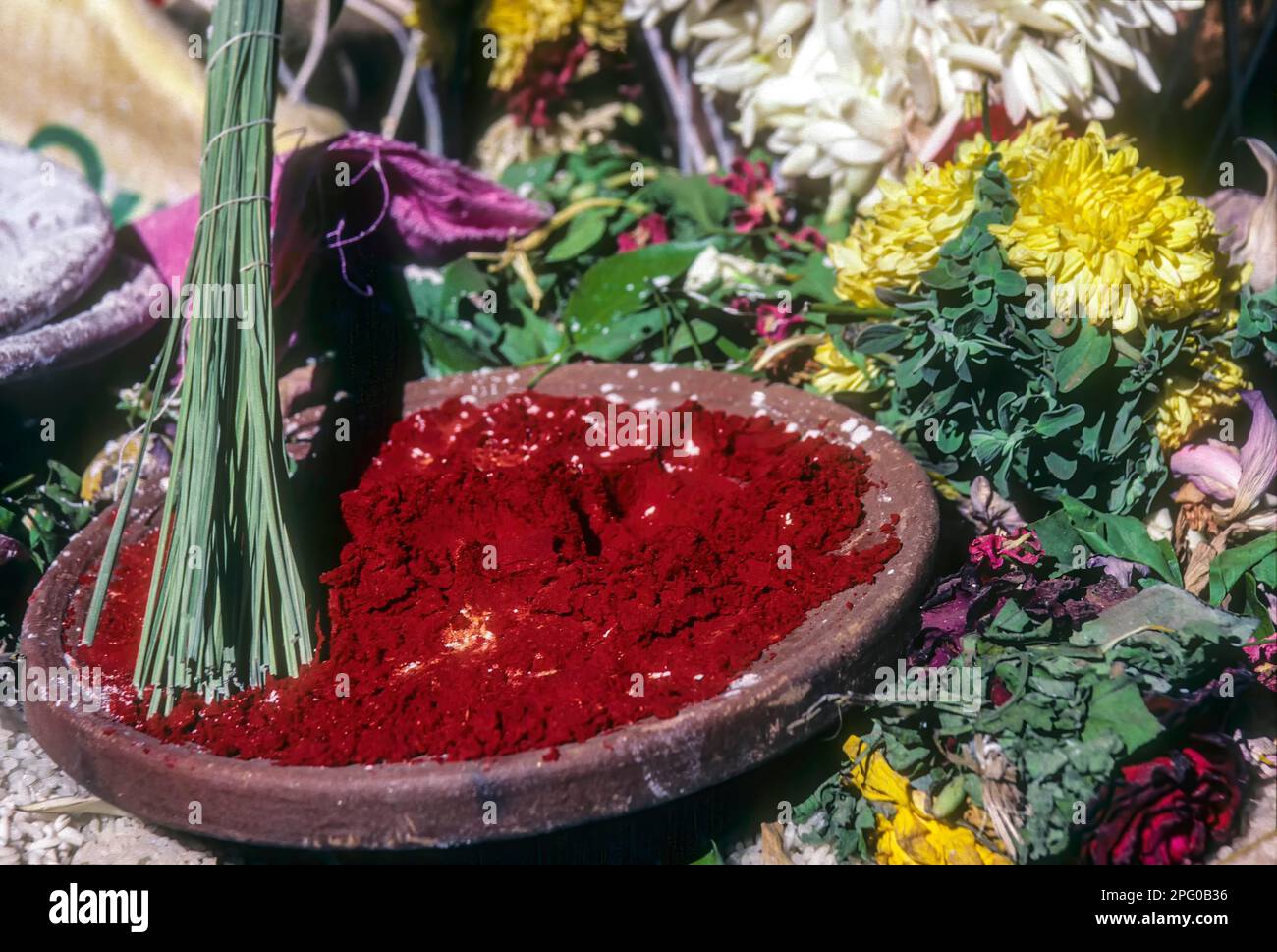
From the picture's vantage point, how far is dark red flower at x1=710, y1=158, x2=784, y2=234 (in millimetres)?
2256

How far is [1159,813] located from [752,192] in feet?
5.00

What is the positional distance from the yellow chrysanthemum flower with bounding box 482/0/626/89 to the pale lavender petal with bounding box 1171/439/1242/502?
1.62 m

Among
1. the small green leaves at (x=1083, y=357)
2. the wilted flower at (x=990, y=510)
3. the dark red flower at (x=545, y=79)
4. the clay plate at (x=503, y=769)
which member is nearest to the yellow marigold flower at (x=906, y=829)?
the clay plate at (x=503, y=769)

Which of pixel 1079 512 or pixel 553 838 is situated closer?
pixel 553 838

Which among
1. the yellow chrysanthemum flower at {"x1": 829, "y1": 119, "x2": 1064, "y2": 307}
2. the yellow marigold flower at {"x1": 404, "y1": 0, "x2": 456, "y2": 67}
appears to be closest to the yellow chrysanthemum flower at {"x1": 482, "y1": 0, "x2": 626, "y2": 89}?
the yellow marigold flower at {"x1": 404, "y1": 0, "x2": 456, "y2": 67}

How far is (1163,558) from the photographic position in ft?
4.97

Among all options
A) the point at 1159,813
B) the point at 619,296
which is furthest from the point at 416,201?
the point at 1159,813

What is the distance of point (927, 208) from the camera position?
1.62 metres

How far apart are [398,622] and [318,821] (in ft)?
1.02

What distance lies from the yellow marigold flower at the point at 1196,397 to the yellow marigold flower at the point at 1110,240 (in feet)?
0.32

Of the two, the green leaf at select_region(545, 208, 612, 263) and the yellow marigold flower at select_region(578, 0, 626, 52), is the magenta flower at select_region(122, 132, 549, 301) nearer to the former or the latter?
the green leaf at select_region(545, 208, 612, 263)

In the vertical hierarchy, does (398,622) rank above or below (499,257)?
below

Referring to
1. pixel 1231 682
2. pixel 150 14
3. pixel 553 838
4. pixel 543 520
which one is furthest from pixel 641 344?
pixel 150 14
